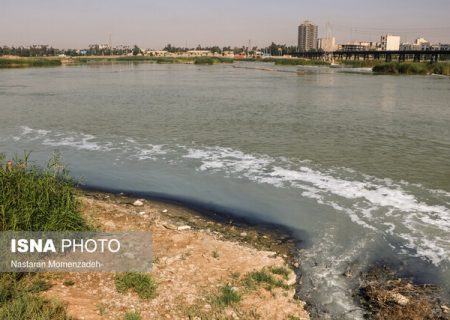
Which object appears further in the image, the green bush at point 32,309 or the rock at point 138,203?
the rock at point 138,203

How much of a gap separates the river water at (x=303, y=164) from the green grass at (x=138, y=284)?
292cm

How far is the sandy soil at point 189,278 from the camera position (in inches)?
273

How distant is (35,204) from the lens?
28.7ft

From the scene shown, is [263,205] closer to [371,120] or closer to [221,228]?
[221,228]

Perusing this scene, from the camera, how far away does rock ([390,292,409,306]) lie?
24.1ft

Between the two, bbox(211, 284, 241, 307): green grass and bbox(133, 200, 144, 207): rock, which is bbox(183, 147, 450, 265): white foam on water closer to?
bbox(133, 200, 144, 207): rock

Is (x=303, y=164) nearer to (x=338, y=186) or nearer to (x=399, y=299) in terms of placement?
(x=338, y=186)

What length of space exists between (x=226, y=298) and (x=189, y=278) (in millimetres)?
1000

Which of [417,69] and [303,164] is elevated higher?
[417,69]

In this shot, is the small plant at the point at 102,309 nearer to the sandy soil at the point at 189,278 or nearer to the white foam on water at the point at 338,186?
the sandy soil at the point at 189,278

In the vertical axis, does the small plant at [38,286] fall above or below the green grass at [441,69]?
below

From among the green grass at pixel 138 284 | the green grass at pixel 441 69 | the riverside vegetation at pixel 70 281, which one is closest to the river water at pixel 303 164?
the riverside vegetation at pixel 70 281

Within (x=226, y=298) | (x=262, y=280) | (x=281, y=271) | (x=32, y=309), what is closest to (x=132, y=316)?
(x=32, y=309)

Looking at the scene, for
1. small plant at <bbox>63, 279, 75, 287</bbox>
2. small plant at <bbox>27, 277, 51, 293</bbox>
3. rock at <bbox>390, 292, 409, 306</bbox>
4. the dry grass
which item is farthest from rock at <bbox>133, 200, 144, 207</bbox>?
rock at <bbox>390, 292, 409, 306</bbox>
